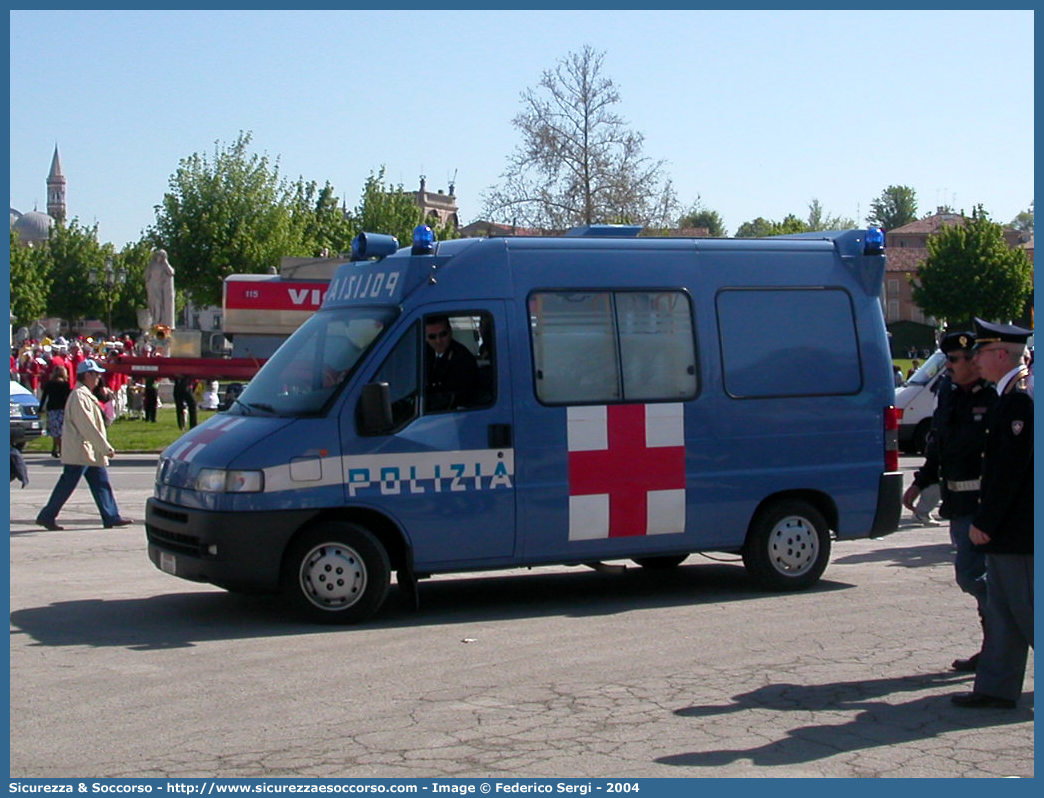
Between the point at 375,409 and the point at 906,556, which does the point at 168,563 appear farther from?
the point at 906,556

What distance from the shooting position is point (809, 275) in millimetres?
10141

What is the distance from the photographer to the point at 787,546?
9.99 metres

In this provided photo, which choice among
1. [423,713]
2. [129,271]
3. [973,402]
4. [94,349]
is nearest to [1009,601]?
[973,402]

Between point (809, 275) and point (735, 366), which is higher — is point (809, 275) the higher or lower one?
the higher one

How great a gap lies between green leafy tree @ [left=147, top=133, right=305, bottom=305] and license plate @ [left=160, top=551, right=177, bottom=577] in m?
44.7

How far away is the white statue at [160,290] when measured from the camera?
119ft

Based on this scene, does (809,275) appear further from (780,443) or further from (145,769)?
(145,769)

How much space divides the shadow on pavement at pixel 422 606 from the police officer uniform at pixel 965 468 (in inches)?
87.8

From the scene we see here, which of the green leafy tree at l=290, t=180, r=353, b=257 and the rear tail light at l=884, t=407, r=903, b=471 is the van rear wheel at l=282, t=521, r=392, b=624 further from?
the green leafy tree at l=290, t=180, r=353, b=257

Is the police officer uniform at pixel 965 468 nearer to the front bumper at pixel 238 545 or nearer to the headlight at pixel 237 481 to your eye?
the front bumper at pixel 238 545

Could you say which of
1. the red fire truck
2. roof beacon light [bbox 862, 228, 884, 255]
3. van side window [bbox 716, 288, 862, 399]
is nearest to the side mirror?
van side window [bbox 716, 288, 862, 399]

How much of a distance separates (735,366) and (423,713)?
4198 millimetres

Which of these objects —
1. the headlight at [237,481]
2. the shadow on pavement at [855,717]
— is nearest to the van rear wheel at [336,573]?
the headlight at [237,481]

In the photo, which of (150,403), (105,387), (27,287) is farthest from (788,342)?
(27,287)
